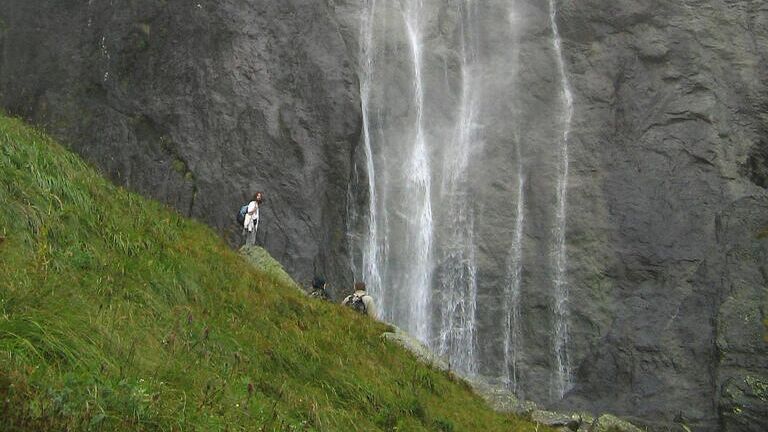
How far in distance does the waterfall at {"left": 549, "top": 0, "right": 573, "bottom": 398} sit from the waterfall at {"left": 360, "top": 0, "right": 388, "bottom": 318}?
505 centimetres

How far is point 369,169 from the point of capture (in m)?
26.7

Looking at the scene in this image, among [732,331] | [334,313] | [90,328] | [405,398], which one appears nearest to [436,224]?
[732,331]

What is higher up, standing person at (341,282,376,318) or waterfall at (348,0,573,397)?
waterfall at (348,0,573,397)

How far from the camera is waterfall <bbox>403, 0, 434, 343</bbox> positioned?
24.7 meters

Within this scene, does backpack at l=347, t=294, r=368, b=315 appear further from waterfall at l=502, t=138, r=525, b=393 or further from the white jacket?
waterfall at l=502, t=138, r=525, b=393

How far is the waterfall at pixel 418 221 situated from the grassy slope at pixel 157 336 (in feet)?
33.2

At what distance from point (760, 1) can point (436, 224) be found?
13618 mm

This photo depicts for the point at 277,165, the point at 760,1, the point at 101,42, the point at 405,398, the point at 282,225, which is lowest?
the point at 405,398

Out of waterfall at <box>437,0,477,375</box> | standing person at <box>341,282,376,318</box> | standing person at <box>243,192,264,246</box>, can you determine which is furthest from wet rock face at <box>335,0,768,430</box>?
standing person at <box>341,282,376,318</box>

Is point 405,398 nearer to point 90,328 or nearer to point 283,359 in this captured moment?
point 283,359

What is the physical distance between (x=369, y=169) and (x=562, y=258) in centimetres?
641

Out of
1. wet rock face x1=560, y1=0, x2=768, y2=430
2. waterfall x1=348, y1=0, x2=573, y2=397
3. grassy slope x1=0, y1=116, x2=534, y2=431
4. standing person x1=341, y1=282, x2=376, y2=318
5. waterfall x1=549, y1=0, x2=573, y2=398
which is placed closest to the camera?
grassy slope x1=0, y1=116, x2=534, y2=431

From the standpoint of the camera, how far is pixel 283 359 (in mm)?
10328

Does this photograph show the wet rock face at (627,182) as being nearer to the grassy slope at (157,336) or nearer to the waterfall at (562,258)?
the waterfall at (562,258)
